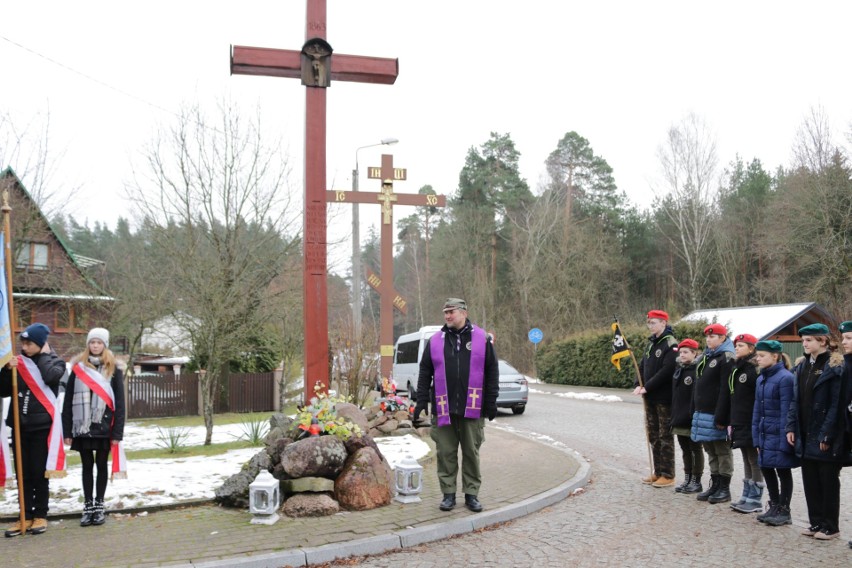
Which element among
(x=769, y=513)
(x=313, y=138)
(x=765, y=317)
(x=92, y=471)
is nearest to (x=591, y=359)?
(x=765, y=317)

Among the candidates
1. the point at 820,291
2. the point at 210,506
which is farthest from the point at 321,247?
the point at 820,291

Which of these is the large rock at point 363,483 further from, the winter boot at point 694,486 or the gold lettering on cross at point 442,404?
the winter boot at point 694,486

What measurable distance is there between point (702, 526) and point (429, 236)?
156ft

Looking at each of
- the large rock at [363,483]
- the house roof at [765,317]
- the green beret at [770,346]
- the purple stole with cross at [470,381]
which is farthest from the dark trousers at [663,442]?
the house roof at [765,317]

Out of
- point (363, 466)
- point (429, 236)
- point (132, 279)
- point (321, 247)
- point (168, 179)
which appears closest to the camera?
point (363, 466)

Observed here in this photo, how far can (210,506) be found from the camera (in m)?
6.48

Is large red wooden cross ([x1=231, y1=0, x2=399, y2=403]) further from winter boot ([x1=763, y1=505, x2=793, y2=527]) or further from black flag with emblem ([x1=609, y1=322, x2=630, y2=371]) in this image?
winter boot ([x1=763, y1=505, x2=793, y2=527])

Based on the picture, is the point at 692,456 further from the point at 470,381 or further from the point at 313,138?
the point at 313,138

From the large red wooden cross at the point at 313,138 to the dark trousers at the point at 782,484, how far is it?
4550 mm

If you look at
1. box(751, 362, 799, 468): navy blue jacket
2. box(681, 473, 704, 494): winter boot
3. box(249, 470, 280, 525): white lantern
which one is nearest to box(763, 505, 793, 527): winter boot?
box(751, 362, 799, 468): navy blue jacket

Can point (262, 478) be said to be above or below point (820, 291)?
below

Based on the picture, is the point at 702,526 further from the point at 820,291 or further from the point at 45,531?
the point at 820,291

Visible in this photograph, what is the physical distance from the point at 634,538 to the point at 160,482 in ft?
16.2

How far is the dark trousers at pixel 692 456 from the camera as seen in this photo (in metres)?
7.34
